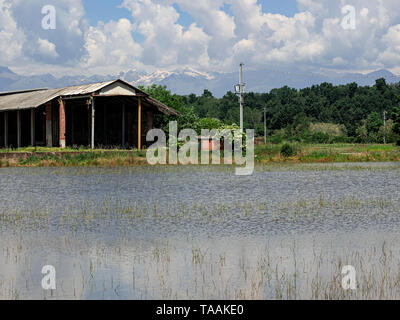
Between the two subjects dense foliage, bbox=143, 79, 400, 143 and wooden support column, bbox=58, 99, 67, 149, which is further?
dense foliage, bbox=143, 79, 400, 143

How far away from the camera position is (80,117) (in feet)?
146

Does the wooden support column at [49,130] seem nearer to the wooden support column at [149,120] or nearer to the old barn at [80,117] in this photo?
the old barn at [80,117]

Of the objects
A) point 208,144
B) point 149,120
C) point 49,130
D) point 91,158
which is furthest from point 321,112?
point 91,158

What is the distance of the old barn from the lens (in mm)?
41438

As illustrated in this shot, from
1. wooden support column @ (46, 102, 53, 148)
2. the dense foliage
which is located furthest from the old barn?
the dense foliage

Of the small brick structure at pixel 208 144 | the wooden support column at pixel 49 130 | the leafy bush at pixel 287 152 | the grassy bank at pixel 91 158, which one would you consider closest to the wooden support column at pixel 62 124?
the wooden support column at pixel 49 130

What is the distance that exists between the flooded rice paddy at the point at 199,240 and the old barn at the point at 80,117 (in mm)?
19355

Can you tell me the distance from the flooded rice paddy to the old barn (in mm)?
19355

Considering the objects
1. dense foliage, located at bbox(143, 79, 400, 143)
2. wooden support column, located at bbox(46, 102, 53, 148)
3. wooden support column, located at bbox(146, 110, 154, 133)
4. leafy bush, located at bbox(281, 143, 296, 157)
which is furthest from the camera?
dense foliage, located at bbox(143, 79, 400, 143)

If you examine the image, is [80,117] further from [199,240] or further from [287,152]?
[199,240]

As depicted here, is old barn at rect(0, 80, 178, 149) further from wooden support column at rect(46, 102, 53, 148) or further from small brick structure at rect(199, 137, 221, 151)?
small brick structure at rect(199, 137, 221, 151)

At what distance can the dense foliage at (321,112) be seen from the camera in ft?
259
